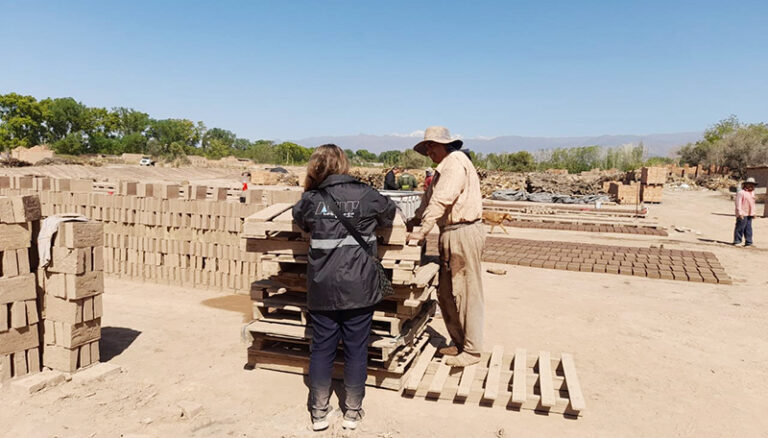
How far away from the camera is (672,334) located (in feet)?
19.0

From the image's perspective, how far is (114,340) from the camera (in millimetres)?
5367

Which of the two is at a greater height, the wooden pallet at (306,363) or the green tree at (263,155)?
the green tree at (263,155)

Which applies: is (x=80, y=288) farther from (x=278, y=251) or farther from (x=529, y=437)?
(x=529, y=437)

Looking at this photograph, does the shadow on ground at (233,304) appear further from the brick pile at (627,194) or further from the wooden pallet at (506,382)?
the brick pile at (627,194)

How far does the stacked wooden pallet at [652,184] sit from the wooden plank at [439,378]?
23.6 metres

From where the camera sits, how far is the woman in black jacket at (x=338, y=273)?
3.46 metres

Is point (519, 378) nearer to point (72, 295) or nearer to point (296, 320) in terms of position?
point (296, 320)

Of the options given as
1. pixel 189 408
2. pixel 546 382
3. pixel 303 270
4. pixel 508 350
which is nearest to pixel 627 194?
pixel 508 350

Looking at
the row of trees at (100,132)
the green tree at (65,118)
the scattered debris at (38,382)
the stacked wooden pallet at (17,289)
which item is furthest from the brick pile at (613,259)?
the green tree at (65,118)

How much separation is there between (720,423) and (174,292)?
6973mm

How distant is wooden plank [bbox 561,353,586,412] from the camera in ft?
12.3

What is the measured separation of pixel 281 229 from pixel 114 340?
2.78m

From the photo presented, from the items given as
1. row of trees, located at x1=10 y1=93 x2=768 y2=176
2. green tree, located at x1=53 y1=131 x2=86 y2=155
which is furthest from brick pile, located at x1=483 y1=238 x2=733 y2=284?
green tree, located at x1=53 y1=131 x2=86 y2=155

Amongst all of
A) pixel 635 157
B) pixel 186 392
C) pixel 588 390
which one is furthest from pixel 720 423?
pixel 635 157
